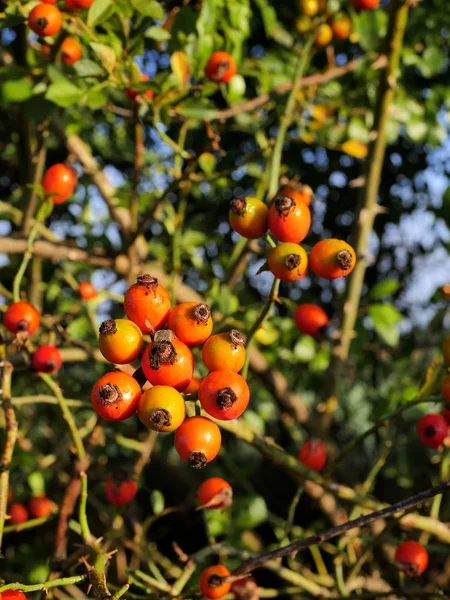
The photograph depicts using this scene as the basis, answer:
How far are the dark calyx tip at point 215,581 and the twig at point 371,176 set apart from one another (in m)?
1.13

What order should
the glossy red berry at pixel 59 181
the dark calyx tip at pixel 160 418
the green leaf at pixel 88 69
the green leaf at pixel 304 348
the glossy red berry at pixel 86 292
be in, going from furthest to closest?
the green leaf at pixel 304 348 → the glossy red berry at pixel 86 292 → the glossy red berry at pixel 59 181 → the green leaf at pixel 88 69 → the dark calyx tip at pixel 160 418

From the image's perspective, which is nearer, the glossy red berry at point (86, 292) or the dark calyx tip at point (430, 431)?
the dark calyx tip at point (430, 431)

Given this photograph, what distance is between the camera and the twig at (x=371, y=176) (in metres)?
2.18

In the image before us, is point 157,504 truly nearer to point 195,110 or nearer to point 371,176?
point 195,110

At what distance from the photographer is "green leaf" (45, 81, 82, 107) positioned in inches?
63.0

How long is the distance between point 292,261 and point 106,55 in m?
0.86

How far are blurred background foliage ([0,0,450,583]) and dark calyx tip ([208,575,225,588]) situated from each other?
1.83 ft

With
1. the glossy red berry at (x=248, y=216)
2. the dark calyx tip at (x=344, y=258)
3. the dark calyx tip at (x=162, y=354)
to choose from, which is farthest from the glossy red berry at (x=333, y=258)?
the dark calyx tip at (x=162, y=354)

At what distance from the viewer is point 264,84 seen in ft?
7.66

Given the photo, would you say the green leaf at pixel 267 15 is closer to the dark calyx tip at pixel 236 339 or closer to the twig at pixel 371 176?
the twig at pixel 371 176

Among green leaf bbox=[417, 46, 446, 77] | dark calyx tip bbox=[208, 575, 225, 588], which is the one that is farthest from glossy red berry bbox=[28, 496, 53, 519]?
green leaf bbox=[417, 46, 446, 77]

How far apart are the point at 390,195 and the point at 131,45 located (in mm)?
2604

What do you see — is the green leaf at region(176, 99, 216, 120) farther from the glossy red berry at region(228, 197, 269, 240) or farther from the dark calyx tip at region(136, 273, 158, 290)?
the dark calyx tip at region(136, 273, 158, 290)

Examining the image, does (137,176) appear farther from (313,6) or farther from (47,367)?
(313,6)
